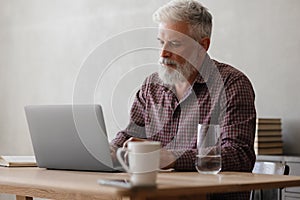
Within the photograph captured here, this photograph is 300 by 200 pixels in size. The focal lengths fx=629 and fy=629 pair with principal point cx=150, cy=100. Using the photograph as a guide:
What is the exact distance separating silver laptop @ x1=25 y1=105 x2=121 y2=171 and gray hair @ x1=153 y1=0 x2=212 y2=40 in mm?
630

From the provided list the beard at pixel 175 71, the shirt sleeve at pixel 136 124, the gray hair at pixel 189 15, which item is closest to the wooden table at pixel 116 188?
the shirt sleeve at pixel 136 124

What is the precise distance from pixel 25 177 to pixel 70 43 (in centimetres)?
287

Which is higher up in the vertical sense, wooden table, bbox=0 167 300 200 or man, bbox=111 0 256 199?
man, bbox=111 0 256 199

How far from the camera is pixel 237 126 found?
2367 millimetres

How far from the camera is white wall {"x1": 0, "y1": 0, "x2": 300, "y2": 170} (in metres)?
3.62

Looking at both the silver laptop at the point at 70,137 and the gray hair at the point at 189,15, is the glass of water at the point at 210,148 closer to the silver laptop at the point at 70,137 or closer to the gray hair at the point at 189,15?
the silver laptop at the point at 70,137

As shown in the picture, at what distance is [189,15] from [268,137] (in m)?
1.10

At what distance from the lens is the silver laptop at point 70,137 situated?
2.17 meters

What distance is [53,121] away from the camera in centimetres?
229

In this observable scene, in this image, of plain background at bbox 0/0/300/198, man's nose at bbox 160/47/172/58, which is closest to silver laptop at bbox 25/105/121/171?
man's nose at bbox 160/47/172/58

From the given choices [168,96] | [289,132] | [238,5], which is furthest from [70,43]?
[168,96]

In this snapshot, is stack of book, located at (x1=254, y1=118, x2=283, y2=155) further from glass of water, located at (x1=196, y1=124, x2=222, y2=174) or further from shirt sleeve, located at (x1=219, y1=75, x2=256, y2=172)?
glass of water, located at (x1=196, y1=124, x2=222, y2=174)

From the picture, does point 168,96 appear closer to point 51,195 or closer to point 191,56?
point 191,56

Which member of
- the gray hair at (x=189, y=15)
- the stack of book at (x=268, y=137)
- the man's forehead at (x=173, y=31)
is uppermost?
the gray hair at (x=189, y=15)
